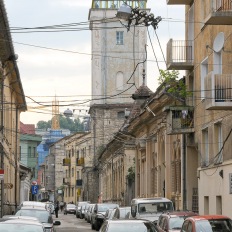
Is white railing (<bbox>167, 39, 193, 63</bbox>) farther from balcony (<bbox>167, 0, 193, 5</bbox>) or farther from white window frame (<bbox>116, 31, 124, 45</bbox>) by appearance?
white window frame (<bbox>116, 31, 124, 45</bbox>)

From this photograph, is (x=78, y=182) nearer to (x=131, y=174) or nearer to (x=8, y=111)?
(x=131, y=174)

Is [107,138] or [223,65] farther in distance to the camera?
[107,138]

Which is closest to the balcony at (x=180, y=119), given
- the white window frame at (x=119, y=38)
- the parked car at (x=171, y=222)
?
the parked car at (x=171, y=222)

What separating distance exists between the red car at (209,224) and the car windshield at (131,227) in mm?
1496

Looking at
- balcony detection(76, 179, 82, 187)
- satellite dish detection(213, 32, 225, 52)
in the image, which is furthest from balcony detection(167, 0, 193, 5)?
balcony detection(76, 179, 82, 187)

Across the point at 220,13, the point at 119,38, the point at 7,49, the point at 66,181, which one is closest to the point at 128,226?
the point at 220,13

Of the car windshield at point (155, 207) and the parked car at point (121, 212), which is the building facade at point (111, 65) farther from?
the car windshield at point (155, 207)

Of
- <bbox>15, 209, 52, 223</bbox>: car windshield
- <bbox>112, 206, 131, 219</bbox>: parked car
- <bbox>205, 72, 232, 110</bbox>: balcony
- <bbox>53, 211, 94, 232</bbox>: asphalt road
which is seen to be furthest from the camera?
<bbox>53, 211, 94, 232</bbox>: asphalt road

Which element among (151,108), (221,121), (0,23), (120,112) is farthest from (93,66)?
(221,121)

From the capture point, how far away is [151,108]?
48.3 m

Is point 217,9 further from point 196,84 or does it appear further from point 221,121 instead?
point 196,84

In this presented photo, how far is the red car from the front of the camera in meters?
21.2

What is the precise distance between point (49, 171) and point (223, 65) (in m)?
133

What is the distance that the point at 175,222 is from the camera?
2542 centimetres
